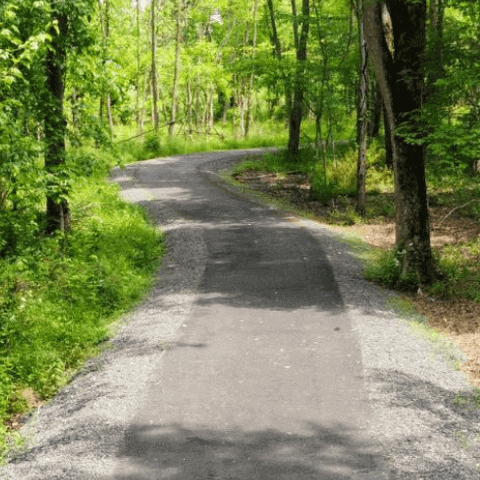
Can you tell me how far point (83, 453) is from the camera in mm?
5758

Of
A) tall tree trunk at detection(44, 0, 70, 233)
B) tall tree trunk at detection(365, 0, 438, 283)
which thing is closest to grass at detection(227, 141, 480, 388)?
tall tree trunk at detection(365, 0, 438, 283)

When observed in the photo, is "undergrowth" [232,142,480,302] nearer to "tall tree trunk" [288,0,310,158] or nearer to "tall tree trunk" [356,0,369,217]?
"tall tree trunk" [288,0,310,158]

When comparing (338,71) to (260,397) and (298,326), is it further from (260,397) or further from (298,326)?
(260,397)

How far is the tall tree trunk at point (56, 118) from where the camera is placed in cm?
911

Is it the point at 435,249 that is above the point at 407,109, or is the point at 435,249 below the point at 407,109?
below

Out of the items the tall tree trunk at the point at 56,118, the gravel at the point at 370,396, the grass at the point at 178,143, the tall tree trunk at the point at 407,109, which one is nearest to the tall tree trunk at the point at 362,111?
the tall tree trunk at the point at 407,109

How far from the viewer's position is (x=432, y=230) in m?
15.4

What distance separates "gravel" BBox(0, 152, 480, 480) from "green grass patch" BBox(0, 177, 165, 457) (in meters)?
0.39

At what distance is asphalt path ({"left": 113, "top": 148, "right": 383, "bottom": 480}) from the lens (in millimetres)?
5496

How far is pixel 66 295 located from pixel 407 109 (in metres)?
7.04

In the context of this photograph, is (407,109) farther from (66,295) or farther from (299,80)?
(299,80)

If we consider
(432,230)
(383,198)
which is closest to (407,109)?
(432,230)

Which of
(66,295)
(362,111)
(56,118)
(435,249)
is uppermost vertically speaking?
(362,111)

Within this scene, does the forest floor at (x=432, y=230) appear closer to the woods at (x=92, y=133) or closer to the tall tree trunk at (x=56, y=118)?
the woods at (x=92, y=133)
